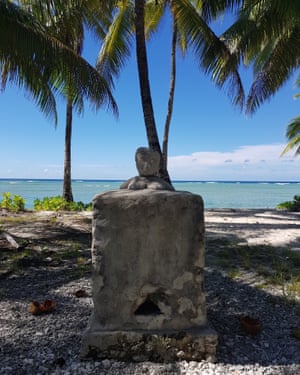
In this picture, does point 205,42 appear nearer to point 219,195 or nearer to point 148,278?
point 148,278

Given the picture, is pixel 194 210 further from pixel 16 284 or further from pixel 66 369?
pixel 16 284

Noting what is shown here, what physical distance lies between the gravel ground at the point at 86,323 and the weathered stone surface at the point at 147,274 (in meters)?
0.15

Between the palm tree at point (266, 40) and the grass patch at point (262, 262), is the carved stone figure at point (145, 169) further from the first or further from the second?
the palm tree at point (266, 40)

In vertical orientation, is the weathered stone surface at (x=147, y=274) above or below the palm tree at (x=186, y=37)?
below

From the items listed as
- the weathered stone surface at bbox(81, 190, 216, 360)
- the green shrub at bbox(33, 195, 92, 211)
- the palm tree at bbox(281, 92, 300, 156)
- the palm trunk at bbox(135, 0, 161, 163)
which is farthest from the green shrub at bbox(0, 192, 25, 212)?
the palm tree at bbox(281, 92, 300, 156)

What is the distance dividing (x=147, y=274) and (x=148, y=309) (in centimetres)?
36

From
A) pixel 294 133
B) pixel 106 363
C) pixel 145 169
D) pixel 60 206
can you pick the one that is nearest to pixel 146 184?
pixel 145 169

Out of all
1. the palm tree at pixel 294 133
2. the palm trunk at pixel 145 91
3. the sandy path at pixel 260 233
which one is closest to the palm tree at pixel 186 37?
the palm trunk at pixel 145 91

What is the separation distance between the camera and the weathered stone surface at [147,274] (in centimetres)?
244

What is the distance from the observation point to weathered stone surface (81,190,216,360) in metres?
2.44

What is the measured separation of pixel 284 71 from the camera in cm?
892

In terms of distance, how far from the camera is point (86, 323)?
118 inches

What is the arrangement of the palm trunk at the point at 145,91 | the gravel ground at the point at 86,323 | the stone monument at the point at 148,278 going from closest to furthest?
the gravel ground at the point at 86,323, the stone monument at the point at 148,278, the palm trunk at the point at 145,91

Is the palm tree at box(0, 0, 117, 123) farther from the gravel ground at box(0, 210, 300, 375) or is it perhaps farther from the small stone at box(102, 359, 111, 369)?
the small stone at box(102, 359, 111, 369)
